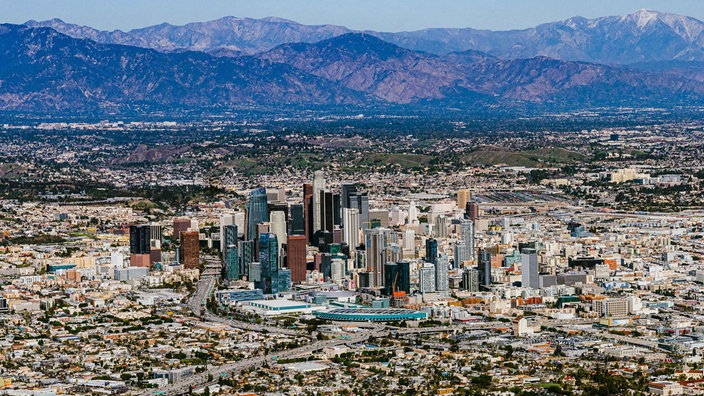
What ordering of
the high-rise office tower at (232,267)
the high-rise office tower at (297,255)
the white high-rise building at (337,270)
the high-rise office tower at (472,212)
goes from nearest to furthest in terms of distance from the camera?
the white high-rise building at (337,270)
the high-rise office tower at (297,255)
the high-rise office tower at (232,267)
the high-rise office tower at (472,212)

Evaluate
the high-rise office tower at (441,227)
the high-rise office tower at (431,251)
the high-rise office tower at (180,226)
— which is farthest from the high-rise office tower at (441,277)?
the high-rise office tower at (180,226)

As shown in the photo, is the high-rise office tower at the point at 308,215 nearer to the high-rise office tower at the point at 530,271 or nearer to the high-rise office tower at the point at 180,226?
the high-rise office tower at the point at 180,226

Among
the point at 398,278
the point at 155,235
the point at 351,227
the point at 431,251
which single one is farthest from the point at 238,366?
the point at 155,235

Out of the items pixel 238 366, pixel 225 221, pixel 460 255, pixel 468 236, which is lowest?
pixel 238 366

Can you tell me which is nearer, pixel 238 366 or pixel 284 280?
pixel 238 366

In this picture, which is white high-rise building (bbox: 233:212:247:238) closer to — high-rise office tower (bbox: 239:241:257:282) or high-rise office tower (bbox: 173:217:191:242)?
Result: high-rise office tower (bbox: 173:217:191:242)

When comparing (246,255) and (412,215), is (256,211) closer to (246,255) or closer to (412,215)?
A: (246,255)

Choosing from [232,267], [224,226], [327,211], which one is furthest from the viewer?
[327,211]

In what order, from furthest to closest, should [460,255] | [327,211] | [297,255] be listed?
[327,211] → [460,255] → [297,255]
